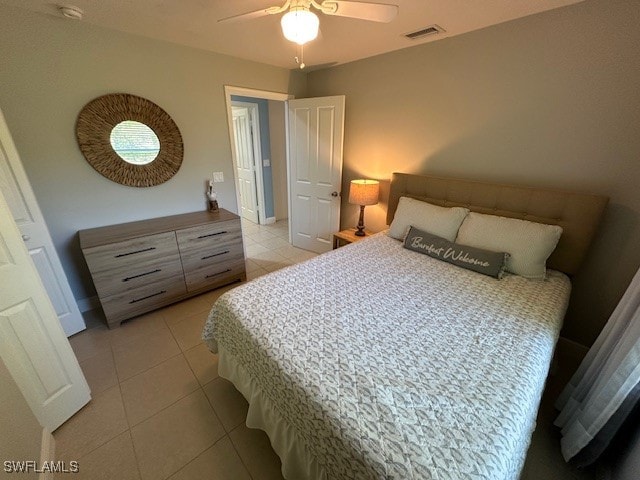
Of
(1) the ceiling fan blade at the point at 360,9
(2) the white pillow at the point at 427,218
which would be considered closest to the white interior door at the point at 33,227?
(1) the ceiling fan blade at the point at 360,9

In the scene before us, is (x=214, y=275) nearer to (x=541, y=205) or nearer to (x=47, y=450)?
(x=47, y=450)

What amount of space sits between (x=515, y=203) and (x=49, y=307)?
9.85 feet

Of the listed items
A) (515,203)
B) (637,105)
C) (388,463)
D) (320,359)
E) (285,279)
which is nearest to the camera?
(388,463)

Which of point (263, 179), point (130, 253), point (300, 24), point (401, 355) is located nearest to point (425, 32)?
point (300, 24)

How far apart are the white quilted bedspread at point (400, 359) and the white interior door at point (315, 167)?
62.5 inches

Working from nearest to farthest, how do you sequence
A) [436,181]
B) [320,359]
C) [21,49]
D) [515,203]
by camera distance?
[320,359] → [21,49] → [515,203] → [436,181]

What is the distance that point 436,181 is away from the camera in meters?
2.26

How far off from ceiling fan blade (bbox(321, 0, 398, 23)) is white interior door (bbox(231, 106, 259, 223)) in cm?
301

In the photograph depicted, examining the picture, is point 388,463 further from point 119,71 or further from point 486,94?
point 119,71

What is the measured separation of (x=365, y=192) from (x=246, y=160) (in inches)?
103

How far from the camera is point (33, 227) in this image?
1.72 m

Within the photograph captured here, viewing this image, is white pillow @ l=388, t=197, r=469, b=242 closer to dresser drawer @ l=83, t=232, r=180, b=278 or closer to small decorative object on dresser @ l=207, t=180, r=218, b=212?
small decorative object on dresser @ l=207, t=180, r=218, b=212

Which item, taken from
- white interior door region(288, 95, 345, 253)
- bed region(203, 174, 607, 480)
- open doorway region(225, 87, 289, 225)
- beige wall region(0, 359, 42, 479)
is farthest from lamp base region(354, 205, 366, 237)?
beige wall region(0, 359, 42, 479)

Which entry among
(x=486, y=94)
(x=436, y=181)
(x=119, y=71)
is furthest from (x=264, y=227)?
(x=486, y=94)
